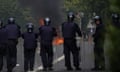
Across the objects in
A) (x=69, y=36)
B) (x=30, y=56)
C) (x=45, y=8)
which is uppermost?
(x=45, y=8)

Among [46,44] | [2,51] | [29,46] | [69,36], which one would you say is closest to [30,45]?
[29,46]

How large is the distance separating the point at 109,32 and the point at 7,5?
230 feet

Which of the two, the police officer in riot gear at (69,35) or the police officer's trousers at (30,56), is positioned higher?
the police officer in riot gear at (69,35)

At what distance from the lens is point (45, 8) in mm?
22344

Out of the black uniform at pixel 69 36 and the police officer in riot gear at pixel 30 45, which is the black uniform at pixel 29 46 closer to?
the police officer in riot gear at pixel 30 45

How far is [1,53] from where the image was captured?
1391 centimetres

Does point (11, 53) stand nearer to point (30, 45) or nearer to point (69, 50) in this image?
point (30, 45)

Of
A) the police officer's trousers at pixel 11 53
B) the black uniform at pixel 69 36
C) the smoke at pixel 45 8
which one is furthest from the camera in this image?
the smoke at pixel 45 8

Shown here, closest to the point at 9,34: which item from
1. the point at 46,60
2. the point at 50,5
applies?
the point at 46,60

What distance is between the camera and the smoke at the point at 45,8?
67.6 ft

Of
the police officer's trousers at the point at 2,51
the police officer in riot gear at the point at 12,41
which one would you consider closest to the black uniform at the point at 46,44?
the police officer in riot gear at the point at 12,41

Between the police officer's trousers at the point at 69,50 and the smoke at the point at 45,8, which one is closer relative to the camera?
the police officer's trousers at the point at 69,50

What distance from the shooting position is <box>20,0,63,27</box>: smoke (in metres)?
20.6

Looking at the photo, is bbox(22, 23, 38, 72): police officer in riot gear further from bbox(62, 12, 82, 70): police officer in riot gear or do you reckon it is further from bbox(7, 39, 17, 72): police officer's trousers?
bbox(62, 12, 82, 70): police officer in riot gear
